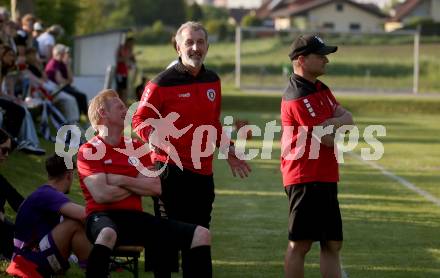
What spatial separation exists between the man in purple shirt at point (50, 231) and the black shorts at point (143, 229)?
0.49 metres

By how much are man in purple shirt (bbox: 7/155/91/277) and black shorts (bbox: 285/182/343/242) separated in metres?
1.52

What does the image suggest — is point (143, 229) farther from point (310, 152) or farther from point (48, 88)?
point (48, 88)

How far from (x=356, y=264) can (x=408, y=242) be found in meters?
1.37

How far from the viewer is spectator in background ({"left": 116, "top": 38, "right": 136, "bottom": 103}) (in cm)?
2977

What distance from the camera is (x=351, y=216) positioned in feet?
45.0

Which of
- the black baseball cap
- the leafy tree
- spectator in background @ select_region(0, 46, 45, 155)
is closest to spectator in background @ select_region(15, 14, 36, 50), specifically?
spectator in background @ select_region(0, 46, 45, 155)

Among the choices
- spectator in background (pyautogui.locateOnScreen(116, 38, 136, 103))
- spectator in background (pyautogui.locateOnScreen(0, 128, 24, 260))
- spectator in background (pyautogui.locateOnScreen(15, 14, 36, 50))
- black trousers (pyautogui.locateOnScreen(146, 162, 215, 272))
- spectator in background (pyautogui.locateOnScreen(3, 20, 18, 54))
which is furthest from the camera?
spectator in background (pyautogui.locateOnScreen(116, 38, 136, 103))

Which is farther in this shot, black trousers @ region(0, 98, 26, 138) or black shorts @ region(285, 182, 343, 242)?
black trousers @ region(0, 98, 26, 138)

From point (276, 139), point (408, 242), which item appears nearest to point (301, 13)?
point (276, 139)

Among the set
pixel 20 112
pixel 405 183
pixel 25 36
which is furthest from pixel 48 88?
pixel 405 183

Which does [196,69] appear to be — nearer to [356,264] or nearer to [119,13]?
[356,264]

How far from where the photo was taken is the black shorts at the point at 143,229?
808 centimetres

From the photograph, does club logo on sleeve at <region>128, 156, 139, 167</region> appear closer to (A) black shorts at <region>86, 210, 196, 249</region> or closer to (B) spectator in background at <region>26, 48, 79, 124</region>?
(A) black shorts at <region>86, 210, 196, 249</region>

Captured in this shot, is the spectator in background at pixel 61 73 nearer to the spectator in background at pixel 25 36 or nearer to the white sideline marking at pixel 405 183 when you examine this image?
the spectator in background at pixel 25 36
